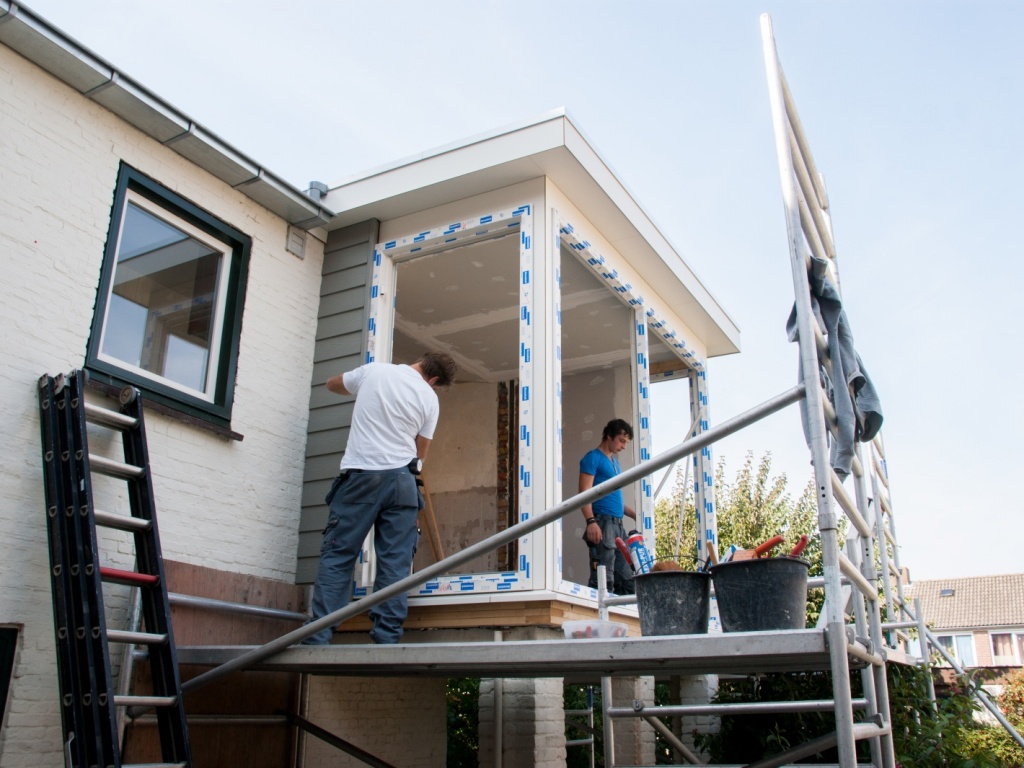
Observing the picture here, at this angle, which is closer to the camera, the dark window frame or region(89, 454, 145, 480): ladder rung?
the dark window frame

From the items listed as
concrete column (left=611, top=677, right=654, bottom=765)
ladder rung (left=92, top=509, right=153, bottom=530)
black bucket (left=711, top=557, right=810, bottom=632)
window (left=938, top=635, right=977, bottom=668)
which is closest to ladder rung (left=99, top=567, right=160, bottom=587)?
ladder rung (left=92, top=509, right=153, bottom=530)

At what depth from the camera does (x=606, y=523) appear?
630 cm

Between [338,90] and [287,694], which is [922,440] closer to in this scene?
[338,90]

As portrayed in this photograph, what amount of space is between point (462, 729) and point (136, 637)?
793 centimetres

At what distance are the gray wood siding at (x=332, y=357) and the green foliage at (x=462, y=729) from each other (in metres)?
5.48

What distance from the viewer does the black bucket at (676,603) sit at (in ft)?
10.4

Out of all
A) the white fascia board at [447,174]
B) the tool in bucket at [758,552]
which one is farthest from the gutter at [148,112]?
the tool in bucket at [758,552]

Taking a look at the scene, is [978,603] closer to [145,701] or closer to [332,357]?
[332,357]

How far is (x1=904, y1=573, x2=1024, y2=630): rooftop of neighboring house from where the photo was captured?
1353 inches

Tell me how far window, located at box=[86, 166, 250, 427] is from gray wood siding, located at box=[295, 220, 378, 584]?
0.63m

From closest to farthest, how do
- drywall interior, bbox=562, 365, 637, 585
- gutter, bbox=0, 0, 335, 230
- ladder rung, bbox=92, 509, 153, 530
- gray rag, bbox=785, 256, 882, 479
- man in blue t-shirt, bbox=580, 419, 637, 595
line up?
gray rag, bbox=785, 256, 882, 479 < ladder rung, bbox=92, 509, 153, 530 < gutter, bbox=0, 0, 335, 230 < man in blue t-shirt, bbox=580, 419, 637, 595 < drywall interior, bbox=562, 365, 637, 585

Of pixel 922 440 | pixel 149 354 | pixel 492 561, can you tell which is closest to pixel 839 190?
pixel 149 354

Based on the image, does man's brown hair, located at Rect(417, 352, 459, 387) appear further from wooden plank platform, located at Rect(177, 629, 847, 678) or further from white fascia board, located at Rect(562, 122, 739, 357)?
wooden plank platform, located at Rect(177, 629, 847, 678)

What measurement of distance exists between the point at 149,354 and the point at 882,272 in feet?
57.8
